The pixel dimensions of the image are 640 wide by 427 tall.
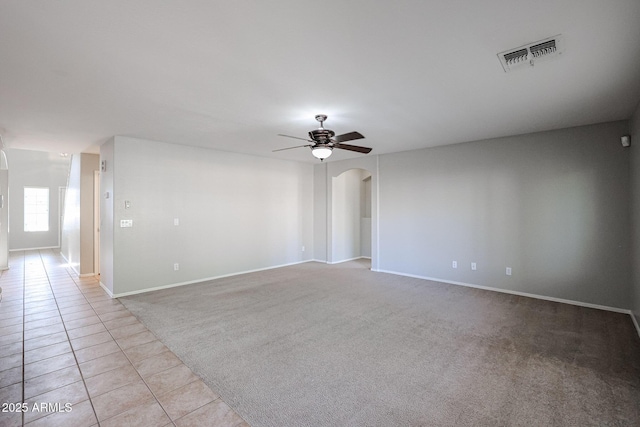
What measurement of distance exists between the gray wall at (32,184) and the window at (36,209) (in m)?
0.10

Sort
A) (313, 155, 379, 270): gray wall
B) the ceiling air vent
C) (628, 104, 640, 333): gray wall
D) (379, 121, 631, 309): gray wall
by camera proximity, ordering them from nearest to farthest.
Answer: the ceiling air vent < (628, 104, 640, 333): gray wall < (379, 121, 631, 309): gray wall < (313, 155, 379, 270): gray wall

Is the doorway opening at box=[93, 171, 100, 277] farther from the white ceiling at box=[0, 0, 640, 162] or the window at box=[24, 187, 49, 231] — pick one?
the window at box=[24, 187, 49, 231]

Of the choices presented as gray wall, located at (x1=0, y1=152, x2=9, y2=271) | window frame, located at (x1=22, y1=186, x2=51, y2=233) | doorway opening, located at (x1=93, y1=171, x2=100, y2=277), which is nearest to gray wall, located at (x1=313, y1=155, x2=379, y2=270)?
doorway opening, located at (x1=93, y1=171, x2=100, y2=277)

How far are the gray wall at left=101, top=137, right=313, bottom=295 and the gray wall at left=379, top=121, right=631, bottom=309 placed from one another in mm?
2720

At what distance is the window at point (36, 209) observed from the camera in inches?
388

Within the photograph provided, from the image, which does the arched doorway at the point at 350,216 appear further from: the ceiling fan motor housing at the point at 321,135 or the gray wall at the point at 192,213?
the ceiling fan motor housing at the point at 321,135

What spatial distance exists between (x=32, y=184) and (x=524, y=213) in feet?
46.3

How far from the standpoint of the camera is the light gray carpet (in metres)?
1.97

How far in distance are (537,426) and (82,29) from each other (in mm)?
3849

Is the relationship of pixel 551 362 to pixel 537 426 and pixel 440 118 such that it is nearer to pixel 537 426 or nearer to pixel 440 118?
pixel 537 426

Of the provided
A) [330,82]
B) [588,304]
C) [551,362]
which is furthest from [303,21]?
[588,304]

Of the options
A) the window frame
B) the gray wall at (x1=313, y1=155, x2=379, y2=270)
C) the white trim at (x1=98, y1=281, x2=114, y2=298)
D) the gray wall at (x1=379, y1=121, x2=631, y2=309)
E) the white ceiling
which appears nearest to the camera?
the white ceiling

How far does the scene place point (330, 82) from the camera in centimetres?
266

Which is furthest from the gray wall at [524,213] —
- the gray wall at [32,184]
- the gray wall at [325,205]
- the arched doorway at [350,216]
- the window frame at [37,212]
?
the window frame at [37,212]
